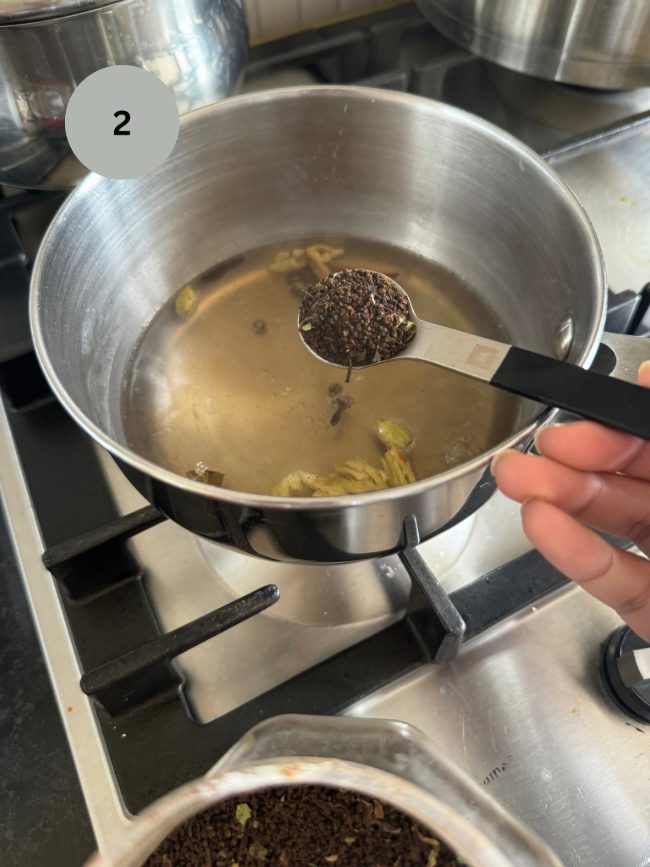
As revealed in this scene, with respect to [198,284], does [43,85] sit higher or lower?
higher

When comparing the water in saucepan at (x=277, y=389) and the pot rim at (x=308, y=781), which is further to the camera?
the water in saucepan at (x=277, y=389)

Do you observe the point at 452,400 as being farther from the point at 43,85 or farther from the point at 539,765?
the point at 43,85

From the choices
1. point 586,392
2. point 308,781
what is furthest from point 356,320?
point 308,781

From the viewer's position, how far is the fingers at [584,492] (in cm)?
34

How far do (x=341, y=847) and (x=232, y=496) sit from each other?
210 millimetres

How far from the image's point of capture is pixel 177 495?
0.34 meters

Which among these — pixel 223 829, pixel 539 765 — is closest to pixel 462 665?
pixel 539 765

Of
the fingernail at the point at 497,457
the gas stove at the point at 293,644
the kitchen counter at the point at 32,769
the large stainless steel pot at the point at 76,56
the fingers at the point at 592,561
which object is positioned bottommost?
the kitchen counter at the point at 32,769

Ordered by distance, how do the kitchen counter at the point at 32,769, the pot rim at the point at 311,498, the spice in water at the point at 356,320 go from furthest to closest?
the spice in water at the point at 356,320, the kitchen counter at the point at 32,769, the pot rim at the point at 311,498

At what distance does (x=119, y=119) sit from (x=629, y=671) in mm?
528

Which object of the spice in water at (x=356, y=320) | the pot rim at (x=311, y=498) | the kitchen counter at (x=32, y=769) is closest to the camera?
the pot rim at (x=311, y=498)

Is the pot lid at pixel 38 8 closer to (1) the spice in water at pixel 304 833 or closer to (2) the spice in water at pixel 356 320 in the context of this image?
(2) the spice in water at pixel 356 320

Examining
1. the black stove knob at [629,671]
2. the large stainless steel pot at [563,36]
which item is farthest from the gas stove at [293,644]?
the large stainless steel pot at [563,36]

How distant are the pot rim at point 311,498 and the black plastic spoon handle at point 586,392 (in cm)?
1
